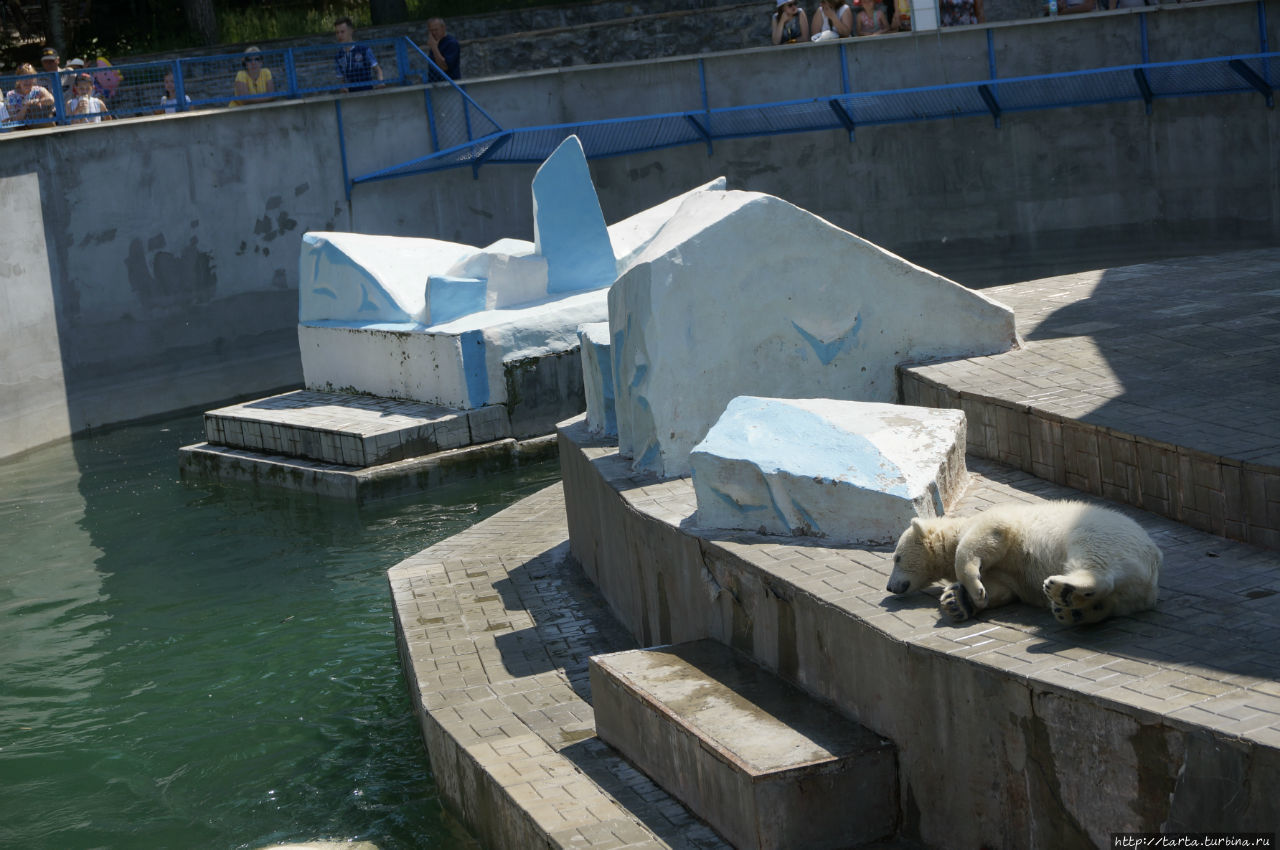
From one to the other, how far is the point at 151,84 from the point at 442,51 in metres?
3.98

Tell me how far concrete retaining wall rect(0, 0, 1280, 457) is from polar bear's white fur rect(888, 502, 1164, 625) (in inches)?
531

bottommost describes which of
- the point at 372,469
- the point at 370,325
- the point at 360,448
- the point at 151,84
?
the point at 372,469

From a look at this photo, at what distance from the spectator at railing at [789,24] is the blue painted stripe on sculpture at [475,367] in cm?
882

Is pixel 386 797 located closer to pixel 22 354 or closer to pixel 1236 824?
pixel 1236 824

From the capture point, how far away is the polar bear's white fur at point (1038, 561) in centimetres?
418

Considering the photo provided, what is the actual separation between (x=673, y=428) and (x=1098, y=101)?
13.4 m

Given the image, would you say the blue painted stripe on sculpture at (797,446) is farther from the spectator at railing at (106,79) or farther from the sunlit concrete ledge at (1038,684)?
the spectator at railing at (106,79)

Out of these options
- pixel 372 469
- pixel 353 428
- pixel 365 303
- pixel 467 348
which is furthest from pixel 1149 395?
pixel 365 303

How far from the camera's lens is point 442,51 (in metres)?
19.2

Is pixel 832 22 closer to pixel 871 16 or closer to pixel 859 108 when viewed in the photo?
pixel 871 16

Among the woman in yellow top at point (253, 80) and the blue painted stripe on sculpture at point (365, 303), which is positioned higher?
the woman in yellow top at point (253, 80)

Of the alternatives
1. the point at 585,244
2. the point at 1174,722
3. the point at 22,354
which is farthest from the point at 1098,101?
the point at 1174,722

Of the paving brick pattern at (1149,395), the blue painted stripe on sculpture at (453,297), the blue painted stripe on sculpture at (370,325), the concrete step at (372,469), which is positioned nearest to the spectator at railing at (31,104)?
the blue painted stripe on sculpture at (370,325)

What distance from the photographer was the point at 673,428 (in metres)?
6.95
